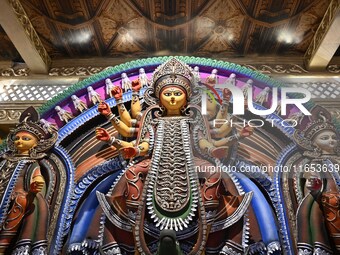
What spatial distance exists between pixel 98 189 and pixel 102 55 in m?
2.04

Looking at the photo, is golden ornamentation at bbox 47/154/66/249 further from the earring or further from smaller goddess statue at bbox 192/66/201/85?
smaller goddess statue at bbox 192/66/201/85

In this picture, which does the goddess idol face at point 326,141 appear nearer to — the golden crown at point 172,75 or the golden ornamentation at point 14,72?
the golden crown at point 172,75

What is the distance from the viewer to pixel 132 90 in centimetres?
303

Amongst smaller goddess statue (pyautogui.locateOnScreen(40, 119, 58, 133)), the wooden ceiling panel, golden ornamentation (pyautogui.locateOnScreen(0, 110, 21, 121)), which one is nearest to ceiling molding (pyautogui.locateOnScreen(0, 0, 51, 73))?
the wooden ceiling panel

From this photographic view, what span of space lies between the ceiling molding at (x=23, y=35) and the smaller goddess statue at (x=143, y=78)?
4.23ft

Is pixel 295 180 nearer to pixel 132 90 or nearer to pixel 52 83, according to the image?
pixel 132 90

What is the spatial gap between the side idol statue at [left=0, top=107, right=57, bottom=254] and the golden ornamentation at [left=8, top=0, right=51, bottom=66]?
1.09 metres

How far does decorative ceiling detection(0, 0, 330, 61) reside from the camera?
3.54m

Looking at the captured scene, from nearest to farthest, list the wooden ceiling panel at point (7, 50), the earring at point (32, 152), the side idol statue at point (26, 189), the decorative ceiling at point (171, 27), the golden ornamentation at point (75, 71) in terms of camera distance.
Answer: the side idol statue at point (26, 189) → the earring at point (32, 152) → the decorative ceiling at point (171, 27) → the wooden ceiling panel at point (7, 50) → the golden ornamentation at point (75, 71)

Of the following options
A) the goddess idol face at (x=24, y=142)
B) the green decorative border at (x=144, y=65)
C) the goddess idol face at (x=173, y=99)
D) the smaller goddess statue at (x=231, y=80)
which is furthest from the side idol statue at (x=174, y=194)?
the goddess idol face at (x=24, y=142)

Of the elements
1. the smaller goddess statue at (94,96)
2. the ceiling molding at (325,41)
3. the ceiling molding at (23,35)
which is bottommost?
the smaller goddess statue at (94,96)

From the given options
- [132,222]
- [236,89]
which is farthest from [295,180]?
[132,222]

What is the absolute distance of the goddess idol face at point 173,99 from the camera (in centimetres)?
275

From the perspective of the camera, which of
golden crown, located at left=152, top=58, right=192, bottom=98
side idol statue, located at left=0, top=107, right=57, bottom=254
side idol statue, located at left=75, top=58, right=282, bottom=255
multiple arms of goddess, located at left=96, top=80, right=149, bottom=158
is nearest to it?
side idol statue, located at left=75, top=58, right=282, bottom=255
